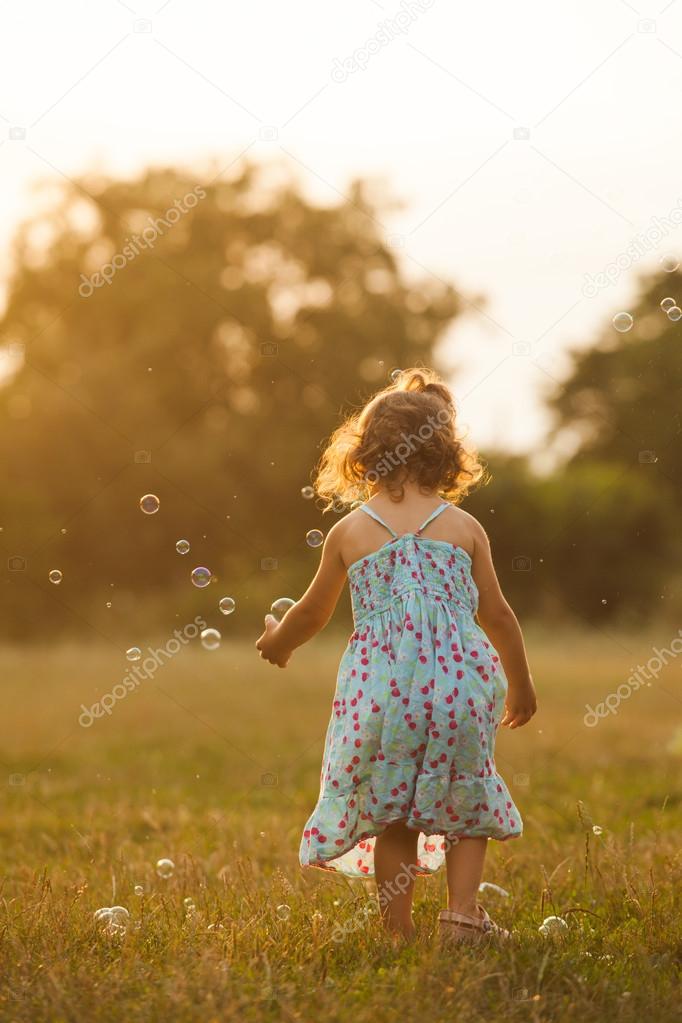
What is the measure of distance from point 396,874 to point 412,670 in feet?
1.99

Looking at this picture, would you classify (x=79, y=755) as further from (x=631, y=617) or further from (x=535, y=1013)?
(x=631, y=617)

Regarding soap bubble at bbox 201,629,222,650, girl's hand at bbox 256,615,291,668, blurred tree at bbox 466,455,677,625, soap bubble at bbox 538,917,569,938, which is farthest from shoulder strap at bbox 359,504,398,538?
blurred tree at bbox 466,455,677,625

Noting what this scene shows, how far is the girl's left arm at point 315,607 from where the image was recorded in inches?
159

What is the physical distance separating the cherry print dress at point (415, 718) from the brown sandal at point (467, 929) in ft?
0.76

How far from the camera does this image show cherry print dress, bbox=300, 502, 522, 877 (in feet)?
12.2

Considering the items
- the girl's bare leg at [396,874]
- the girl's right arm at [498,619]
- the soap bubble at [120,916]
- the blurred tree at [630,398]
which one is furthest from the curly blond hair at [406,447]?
the blurred tree at [630,398]

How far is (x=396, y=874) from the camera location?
3826mm

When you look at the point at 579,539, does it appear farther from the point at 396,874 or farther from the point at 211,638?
the point at 396,874

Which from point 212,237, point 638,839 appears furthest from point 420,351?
point 638,839

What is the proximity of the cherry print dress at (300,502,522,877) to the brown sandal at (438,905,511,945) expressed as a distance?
0.23 m

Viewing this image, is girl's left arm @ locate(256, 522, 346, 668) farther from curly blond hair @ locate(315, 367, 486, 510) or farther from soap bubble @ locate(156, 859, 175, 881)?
soap bubble @ locate(156, 859, 175, 881)

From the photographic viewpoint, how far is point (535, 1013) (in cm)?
302

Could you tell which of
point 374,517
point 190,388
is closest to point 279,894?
point 374,517

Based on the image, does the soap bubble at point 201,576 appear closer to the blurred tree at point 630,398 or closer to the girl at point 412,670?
the girl at point 412,670
